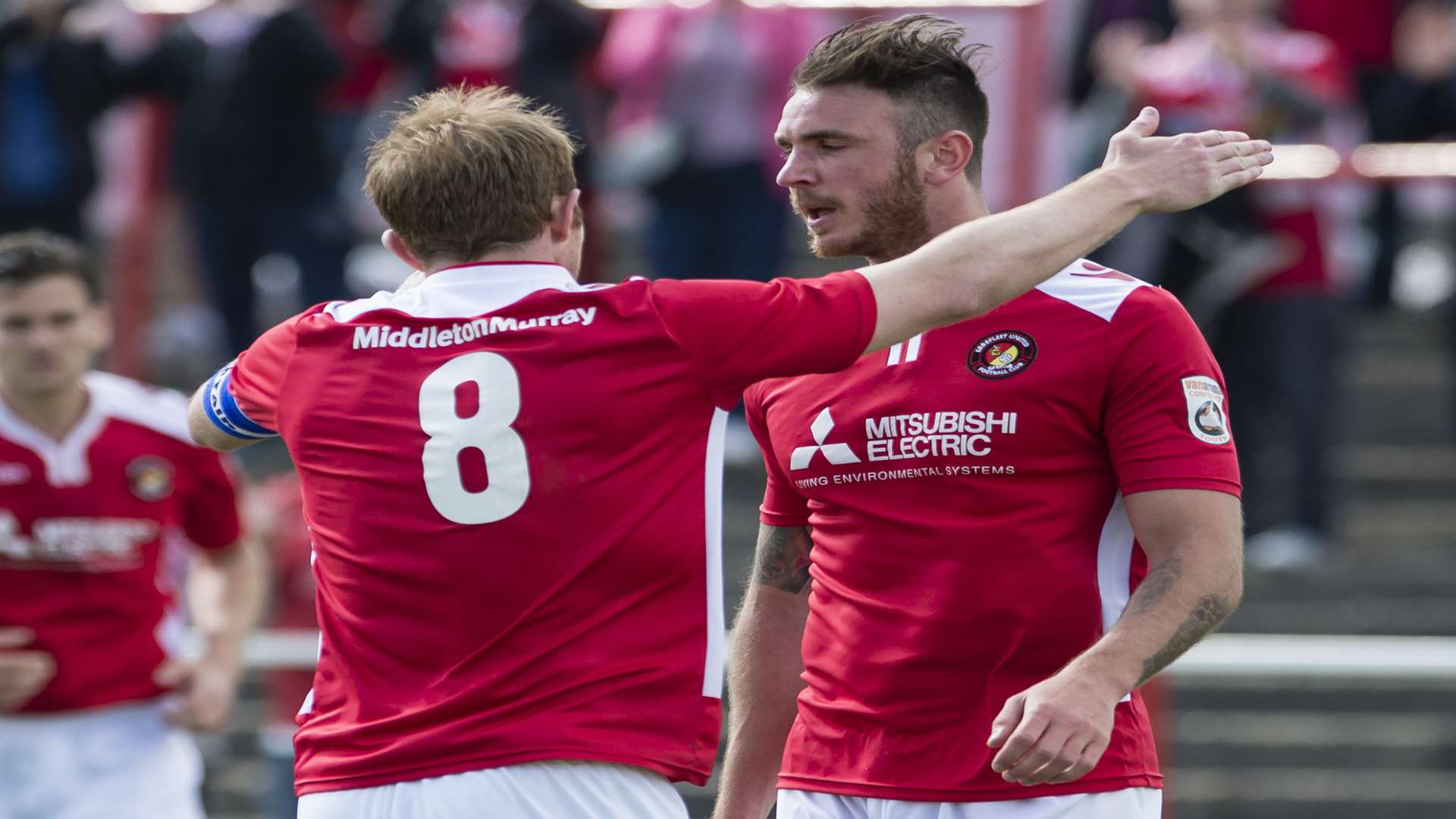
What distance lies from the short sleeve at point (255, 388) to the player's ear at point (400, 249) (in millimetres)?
176

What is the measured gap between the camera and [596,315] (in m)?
3.21

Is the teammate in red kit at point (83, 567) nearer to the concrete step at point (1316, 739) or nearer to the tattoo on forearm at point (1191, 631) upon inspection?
the tattoo on forearm at point (1191, 631)

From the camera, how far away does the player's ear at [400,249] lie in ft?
11.2

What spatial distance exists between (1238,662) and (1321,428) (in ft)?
6.70

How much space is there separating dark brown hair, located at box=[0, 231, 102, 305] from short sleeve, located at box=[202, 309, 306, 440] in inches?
80.6

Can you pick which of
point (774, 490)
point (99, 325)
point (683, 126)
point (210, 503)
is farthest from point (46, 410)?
point (683, 126)

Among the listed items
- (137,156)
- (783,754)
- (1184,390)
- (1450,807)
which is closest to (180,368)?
(137,156)

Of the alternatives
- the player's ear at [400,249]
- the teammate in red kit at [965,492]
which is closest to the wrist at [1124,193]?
the teammate in red kit at [965,492]

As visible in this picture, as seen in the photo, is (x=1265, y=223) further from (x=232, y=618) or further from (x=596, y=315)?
(x=596, y=315)

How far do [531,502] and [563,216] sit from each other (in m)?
0.49

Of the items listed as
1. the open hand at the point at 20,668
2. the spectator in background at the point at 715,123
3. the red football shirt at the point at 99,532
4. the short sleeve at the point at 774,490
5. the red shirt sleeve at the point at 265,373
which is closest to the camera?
the red shirt sleeve at the point at 265,373

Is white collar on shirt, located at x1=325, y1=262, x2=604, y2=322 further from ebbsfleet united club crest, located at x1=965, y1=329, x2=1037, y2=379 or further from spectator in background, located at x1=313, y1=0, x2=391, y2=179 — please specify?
spectator in background, located at x1=313, y1=0, x2=391, y2=179

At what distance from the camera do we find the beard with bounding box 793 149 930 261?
3.75m

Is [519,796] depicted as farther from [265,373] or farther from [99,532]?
[99,532]
